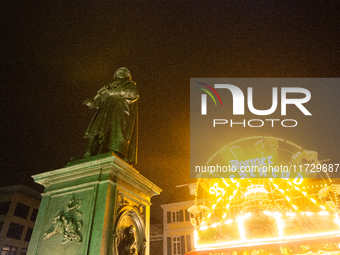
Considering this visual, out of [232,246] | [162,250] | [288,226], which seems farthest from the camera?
[162,250]

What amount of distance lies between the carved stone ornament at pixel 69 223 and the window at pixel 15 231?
36.5 meters

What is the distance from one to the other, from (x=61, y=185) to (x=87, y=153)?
0.64 meters

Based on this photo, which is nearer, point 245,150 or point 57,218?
point 57,218

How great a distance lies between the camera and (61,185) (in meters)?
3.71

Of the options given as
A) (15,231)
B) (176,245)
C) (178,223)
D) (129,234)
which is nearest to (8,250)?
(15,231)

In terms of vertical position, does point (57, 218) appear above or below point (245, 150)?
below

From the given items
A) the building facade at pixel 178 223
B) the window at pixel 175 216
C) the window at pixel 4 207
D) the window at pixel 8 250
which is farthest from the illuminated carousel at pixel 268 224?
the window at pixel 4 207

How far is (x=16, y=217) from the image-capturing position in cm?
3281

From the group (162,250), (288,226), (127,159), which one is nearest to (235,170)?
(288,226)

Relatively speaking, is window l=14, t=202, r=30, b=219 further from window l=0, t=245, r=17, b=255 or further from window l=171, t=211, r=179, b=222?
window l=171, t=211, r=179, b=222

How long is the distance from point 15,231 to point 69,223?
37.6 m

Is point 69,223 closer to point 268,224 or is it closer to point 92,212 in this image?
point 92,212

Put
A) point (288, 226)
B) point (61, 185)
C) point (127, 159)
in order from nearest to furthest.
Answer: point (61, 185) < point (127, 159) < point (288, 226)

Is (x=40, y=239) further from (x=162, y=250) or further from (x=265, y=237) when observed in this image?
(x=162, y=250)
